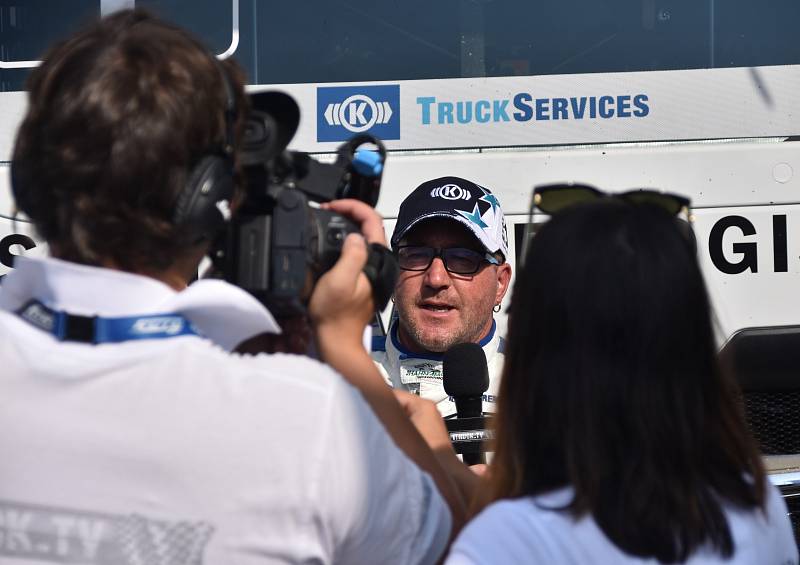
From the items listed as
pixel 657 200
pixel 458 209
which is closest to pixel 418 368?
pixel 458 209

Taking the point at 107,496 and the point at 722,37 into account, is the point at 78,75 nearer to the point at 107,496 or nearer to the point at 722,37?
the point at 107,496

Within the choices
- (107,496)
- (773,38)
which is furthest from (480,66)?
(107,496)

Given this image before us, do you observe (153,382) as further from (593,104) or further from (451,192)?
(593,104)

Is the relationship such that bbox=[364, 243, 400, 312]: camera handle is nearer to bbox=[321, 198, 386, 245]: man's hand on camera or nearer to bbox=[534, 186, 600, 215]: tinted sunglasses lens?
bbox=[321, 198, 386, 245]: man's hand on camera

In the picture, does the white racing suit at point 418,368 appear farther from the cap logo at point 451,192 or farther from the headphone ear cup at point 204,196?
the headphone ear cup at point 204,196

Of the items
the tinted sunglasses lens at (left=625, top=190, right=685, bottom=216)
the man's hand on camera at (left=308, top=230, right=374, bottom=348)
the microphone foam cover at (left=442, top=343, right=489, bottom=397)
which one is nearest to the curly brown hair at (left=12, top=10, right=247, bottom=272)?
the man's hand on camera at (left=308, top=230, right=374, bottom=348)

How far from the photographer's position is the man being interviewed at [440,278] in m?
3.25

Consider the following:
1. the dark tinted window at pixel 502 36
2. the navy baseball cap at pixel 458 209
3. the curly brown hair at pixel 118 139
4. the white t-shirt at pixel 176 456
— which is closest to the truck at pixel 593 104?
the dark tinted window at pixel 502 36

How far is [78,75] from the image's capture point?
1.31 metres

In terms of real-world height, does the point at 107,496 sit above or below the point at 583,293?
below

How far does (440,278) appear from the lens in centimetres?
327

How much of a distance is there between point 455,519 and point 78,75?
0.79 m

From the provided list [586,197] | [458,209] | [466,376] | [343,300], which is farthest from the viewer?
[458,209]

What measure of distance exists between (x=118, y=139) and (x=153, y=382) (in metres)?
0.30
